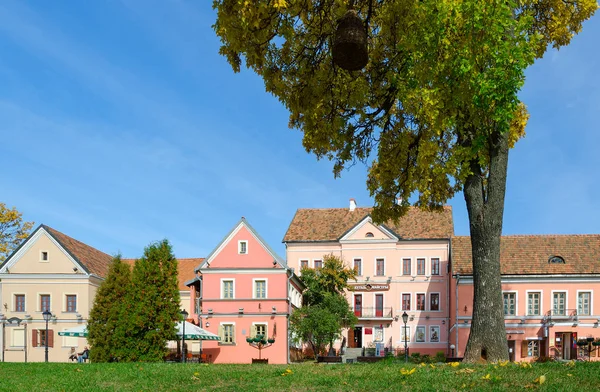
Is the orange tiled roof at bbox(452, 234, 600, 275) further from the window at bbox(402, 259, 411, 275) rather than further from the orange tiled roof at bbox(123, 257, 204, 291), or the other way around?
Result: the orange tiled roof at bbox(123, 257, 204, 291)

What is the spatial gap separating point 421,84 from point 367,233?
141 feet

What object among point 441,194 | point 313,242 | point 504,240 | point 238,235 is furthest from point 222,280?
point 441,194

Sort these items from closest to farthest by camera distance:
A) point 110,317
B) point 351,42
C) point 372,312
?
point 351,42
point 110,317
point 372,312

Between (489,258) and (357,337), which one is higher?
(489,258)

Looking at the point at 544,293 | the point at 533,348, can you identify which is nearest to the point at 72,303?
the point at 533,348

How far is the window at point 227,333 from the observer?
4347 cm

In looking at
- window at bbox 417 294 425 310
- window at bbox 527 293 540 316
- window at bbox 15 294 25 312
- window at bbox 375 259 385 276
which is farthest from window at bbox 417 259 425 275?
window at bbox 15 294 25 312

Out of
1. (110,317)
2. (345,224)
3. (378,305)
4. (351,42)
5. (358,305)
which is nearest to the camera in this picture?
(351,42)

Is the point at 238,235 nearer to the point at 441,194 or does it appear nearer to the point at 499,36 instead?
the point at 441,194

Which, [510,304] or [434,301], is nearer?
[510,304]

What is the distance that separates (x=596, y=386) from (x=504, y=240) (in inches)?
1610

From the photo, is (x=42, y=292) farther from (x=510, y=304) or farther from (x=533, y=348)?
(x=533, y=348)

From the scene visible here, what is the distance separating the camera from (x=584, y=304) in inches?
1762

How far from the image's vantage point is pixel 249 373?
1063 cm
